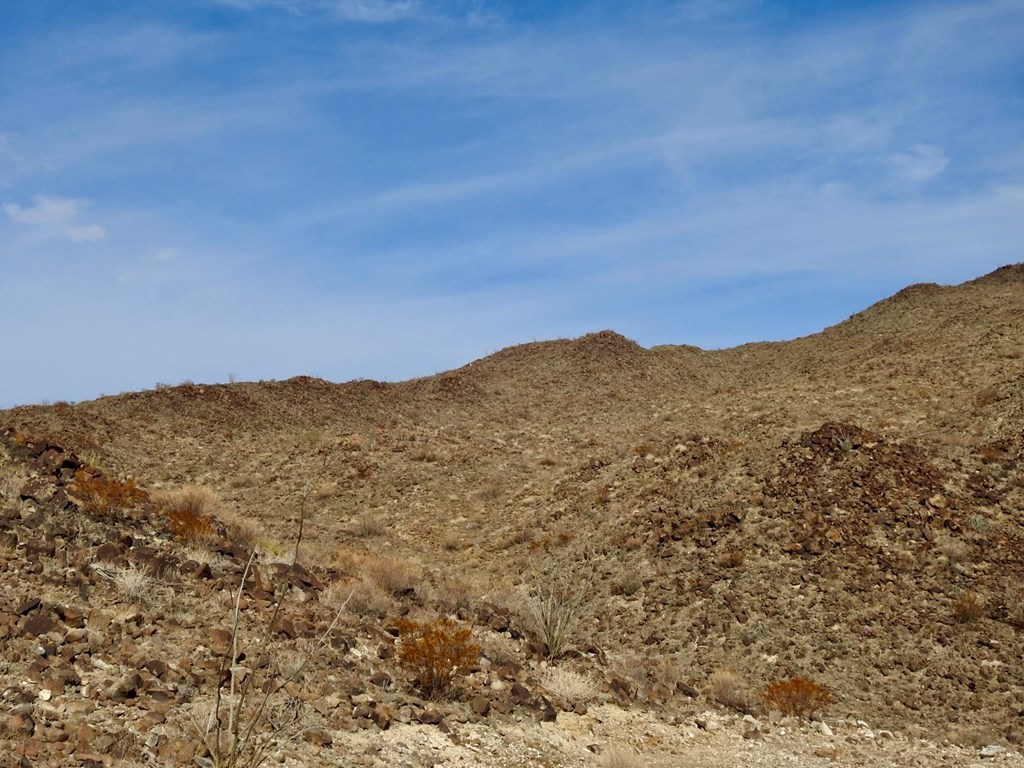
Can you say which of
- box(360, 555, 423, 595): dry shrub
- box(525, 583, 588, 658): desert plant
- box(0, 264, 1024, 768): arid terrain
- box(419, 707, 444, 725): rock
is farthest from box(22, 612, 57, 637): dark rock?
box(525, 583, 588, 658): desert plant

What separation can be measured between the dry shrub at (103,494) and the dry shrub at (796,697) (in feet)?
32.6

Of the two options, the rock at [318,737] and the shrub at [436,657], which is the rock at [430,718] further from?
the rock at [318,737]

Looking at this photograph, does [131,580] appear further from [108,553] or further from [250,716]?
[250,716]

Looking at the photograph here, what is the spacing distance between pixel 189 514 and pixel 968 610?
12863 mm

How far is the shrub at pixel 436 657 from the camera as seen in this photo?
903 centimetres

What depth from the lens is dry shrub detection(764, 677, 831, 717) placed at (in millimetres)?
11133

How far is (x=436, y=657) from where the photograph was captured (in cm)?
920

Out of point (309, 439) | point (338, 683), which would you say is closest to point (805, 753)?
point (338, 683)

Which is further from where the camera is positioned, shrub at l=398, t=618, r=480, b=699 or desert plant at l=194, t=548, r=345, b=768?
shrub at l=398, t=618, r=480, b=699

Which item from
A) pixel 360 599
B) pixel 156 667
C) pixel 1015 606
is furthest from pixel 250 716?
pixel 1015 606

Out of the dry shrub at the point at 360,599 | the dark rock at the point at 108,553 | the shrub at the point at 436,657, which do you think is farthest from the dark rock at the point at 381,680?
the dark rock at the point at 108,553

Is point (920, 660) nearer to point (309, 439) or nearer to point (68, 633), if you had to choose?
point (68, 633)

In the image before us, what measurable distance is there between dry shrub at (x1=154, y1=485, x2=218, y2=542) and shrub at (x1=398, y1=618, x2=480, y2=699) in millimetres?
3978

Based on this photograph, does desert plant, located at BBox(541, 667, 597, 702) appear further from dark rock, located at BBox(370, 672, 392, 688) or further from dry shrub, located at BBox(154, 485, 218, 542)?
dry shrub, located at BBox(154, 485, 218, 542)
